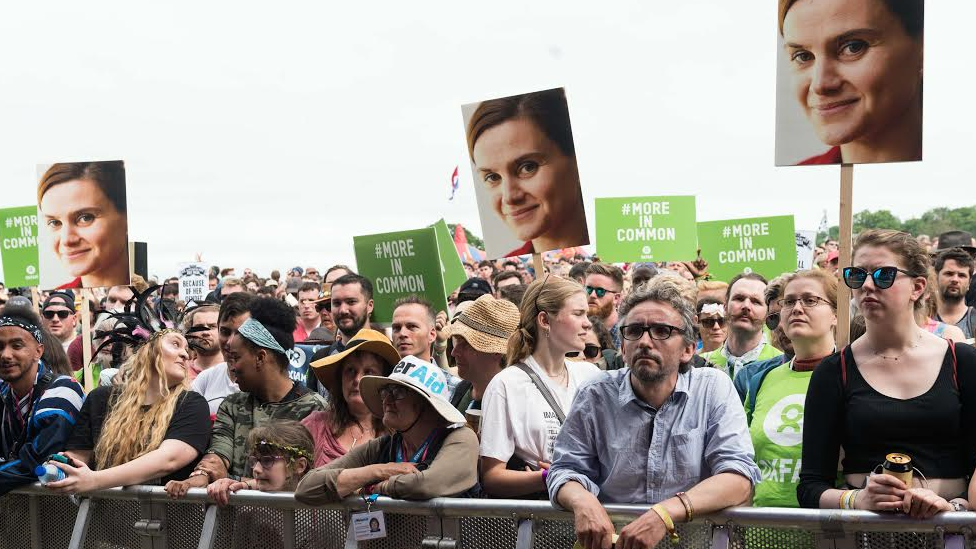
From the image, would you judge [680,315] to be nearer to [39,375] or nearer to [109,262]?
[39,375]

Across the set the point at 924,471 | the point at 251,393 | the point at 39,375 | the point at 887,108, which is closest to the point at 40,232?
the point at 39,375

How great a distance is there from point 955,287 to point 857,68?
129 inches

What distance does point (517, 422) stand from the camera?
539 centimetres

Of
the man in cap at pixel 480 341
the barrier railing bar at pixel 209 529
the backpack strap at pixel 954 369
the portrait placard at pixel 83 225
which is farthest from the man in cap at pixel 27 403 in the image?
the backpack strap at pixel 954 369

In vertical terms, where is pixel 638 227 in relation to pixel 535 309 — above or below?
above

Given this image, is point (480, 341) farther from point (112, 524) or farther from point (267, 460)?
point (112, 524)

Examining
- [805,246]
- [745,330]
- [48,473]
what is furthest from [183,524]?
[805,246]

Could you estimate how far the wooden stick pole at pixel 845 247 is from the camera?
17.8ft

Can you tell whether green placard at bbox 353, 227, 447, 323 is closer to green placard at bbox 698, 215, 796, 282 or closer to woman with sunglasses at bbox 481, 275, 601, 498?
woman with sunglasses at bbox 481, 275, 601, 498

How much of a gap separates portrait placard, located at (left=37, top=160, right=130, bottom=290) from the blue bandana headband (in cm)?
431

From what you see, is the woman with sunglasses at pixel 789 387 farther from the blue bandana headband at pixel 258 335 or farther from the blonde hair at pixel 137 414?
the blonde hair at pixel 137 414

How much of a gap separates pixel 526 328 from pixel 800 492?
169cm

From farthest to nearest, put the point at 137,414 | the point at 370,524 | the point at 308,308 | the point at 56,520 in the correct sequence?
the point at 308,308
the point at 56,520
the point at 137,414
the point at 370,524

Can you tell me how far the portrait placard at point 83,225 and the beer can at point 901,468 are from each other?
7.86m
